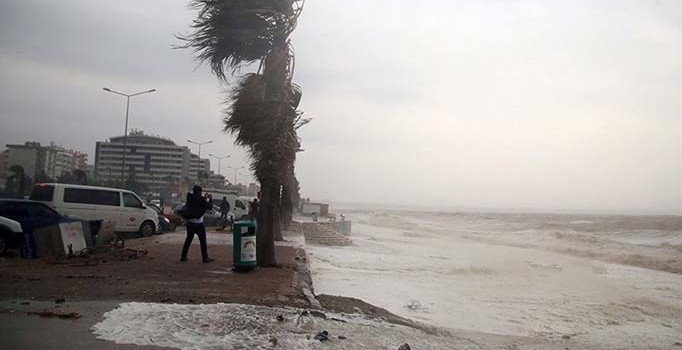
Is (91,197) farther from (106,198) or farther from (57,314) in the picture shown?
(57,314)

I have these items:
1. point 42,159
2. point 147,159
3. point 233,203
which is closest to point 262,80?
point 233,203

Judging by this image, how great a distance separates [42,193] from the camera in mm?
18094

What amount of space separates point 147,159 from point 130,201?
247 ft

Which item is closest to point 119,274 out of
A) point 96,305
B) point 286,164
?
point 96,305

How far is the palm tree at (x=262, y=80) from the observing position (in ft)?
37.4

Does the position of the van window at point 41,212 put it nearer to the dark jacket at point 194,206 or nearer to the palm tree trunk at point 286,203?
the dark jacket at point 194,206

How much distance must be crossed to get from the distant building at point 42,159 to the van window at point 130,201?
13.2 m

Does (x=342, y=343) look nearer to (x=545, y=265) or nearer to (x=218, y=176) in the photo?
(x=545, y=265)

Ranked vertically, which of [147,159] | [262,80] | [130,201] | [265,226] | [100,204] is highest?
[147,159]

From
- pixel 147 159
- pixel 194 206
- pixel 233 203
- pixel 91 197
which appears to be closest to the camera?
pixel 194 206

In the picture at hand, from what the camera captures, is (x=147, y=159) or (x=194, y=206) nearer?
(x=194, y=206)

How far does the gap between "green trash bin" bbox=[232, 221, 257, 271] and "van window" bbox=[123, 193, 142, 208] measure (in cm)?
1064

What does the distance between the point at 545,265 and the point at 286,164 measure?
19.0m

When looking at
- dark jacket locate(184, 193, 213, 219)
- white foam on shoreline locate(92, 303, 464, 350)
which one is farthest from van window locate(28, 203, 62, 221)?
white foam on shoreline locate(92, 303, 464, 350)
